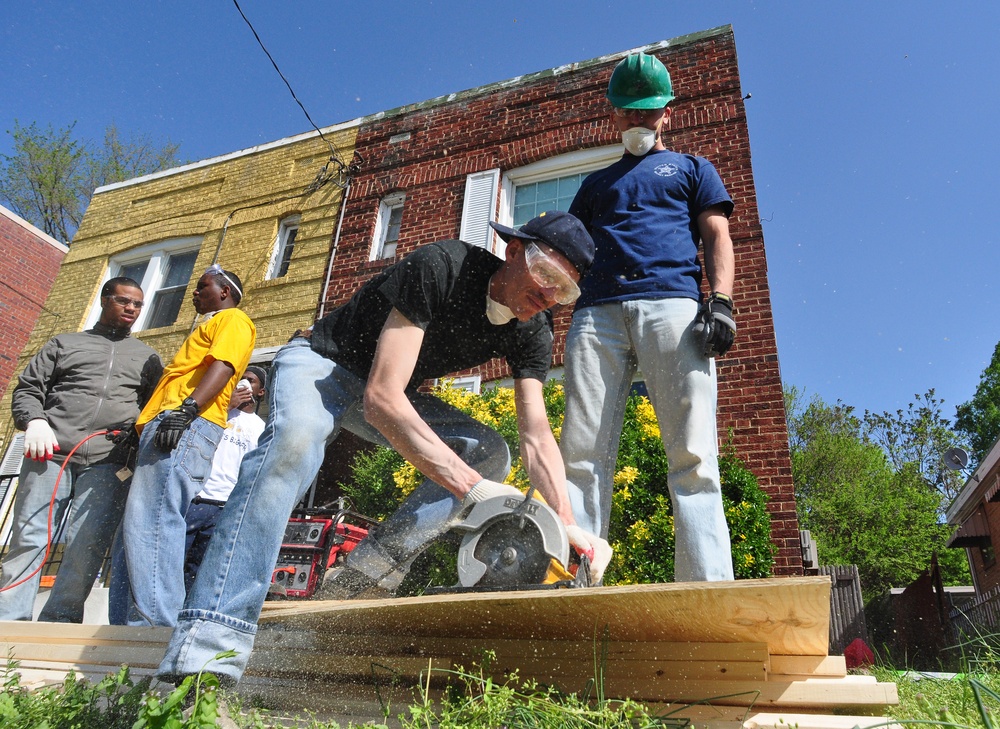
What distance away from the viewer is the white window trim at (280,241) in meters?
10.6

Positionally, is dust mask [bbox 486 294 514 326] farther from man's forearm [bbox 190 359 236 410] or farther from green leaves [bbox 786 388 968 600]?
green leaves [bbox 786 388 968 600]

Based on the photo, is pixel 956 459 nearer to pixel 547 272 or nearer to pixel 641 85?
pixel 641 85

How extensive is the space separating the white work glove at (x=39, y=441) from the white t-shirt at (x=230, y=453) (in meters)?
0.82

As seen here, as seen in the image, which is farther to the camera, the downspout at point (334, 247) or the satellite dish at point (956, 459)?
the satellite dish at point (956, 459)

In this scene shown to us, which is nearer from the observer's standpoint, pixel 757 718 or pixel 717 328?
pixel 757 718

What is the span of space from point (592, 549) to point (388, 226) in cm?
836

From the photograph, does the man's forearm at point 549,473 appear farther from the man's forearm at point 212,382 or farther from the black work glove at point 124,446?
the black work glove at point 124,446

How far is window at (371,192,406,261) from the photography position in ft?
32.2

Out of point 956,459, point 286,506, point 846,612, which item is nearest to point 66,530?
point 286,506

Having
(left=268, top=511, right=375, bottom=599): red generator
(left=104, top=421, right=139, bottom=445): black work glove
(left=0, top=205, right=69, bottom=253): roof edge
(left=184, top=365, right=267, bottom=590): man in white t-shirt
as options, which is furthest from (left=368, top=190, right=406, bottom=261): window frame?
(left=0, top=205, right=69, bottom=253): roof edge

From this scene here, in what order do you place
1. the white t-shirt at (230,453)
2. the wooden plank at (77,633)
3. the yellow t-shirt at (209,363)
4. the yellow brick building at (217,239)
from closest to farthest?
the wooden plank at (77,633), the yellow t-shirt at (209,363), the white t-shirt at (230,453), the yellow brick building at (217,239)

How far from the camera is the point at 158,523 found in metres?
3.19

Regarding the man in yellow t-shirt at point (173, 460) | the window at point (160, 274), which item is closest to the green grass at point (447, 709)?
the man in yellow t-shirt at point (173, 460)

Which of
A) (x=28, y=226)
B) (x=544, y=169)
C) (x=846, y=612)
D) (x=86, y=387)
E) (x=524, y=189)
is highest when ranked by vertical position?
(x=28, y=226)
